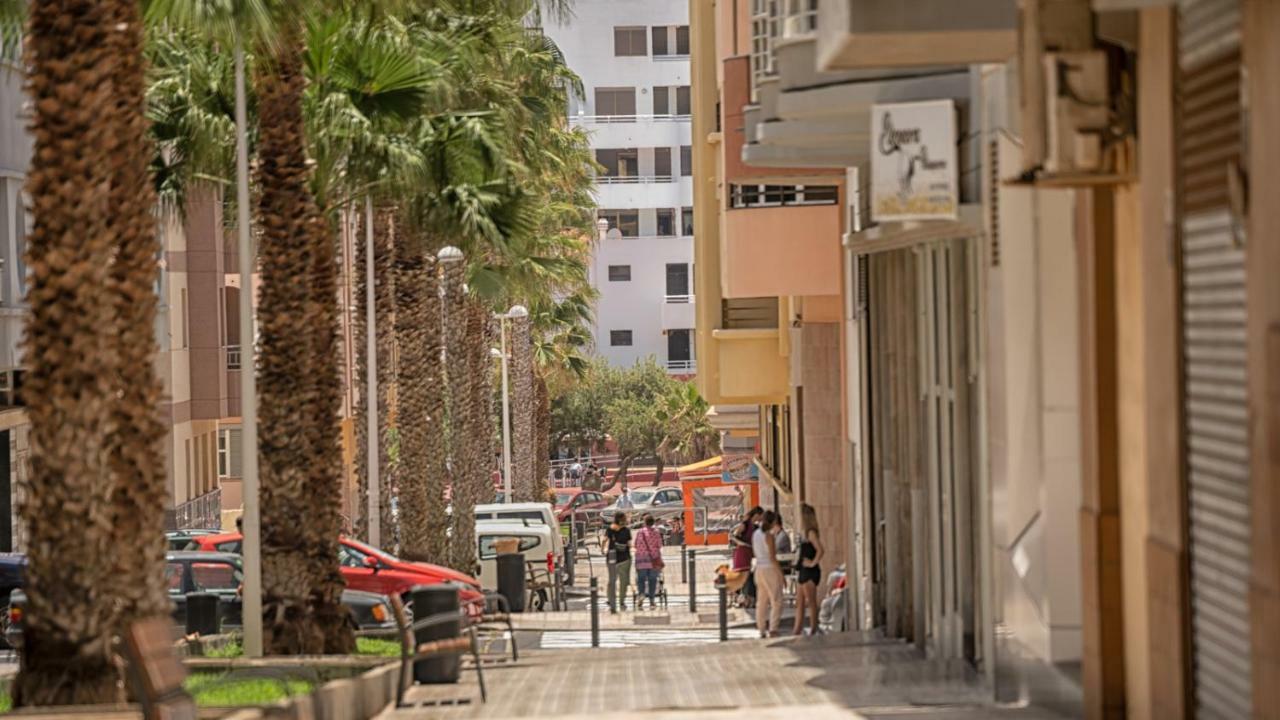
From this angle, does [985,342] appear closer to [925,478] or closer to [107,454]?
[925,478]

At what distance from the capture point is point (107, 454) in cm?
1437

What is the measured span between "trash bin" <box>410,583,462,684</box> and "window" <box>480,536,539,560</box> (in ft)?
62.2

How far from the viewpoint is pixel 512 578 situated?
32750mm

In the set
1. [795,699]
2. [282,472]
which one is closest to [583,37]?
[282,472]

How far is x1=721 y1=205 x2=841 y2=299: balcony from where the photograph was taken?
2748cm

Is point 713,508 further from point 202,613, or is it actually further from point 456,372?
point 202,613

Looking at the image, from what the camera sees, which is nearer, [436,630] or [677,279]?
[436,630]

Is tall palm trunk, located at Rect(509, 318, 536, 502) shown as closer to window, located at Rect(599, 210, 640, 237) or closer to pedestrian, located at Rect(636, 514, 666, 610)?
pedestrian, located at Rect(636, 514, 666, 610)

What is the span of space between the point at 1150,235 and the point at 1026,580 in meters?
3.36

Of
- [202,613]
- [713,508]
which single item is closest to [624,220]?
[713,508]

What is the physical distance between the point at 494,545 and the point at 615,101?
67950 mm

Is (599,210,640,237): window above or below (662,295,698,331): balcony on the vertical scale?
above

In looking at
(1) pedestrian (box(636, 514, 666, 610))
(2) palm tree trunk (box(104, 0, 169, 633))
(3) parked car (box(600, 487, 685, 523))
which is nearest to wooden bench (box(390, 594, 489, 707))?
(2) palm tree trunk (box(104, 0, 169, 633))

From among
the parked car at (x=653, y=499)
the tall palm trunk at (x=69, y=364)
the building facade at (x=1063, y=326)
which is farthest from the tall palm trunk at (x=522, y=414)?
the tall palm trunk at (x=69, y=364)
